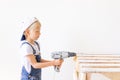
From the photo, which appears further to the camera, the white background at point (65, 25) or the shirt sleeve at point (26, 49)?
the white background at point (65, 25)

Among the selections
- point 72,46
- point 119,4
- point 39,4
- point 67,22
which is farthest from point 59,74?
point 119,4

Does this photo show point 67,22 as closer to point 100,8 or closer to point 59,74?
point 100,8

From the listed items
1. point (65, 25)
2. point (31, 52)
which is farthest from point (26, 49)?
point (65, 25)

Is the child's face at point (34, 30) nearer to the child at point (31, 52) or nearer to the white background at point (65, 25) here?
the child at point (31, 52)

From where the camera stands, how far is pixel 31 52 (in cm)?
130

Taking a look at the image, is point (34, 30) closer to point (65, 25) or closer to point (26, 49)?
point (26, 49)

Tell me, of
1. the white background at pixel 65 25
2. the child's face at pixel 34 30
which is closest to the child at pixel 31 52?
the child's face at pixel 34 30

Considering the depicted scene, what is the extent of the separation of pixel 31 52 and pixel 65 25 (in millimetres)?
451

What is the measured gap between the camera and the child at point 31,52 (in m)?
1.28

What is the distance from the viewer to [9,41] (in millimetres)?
1702

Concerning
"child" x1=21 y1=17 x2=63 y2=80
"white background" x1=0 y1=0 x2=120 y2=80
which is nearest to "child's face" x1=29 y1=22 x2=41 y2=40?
"child" x1=21 y1=17 x2=63 y2=80

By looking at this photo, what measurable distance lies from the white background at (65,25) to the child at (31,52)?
0.35 metres

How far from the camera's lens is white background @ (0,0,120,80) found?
167 centimetres

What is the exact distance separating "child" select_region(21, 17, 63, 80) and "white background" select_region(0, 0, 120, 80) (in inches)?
13.8
